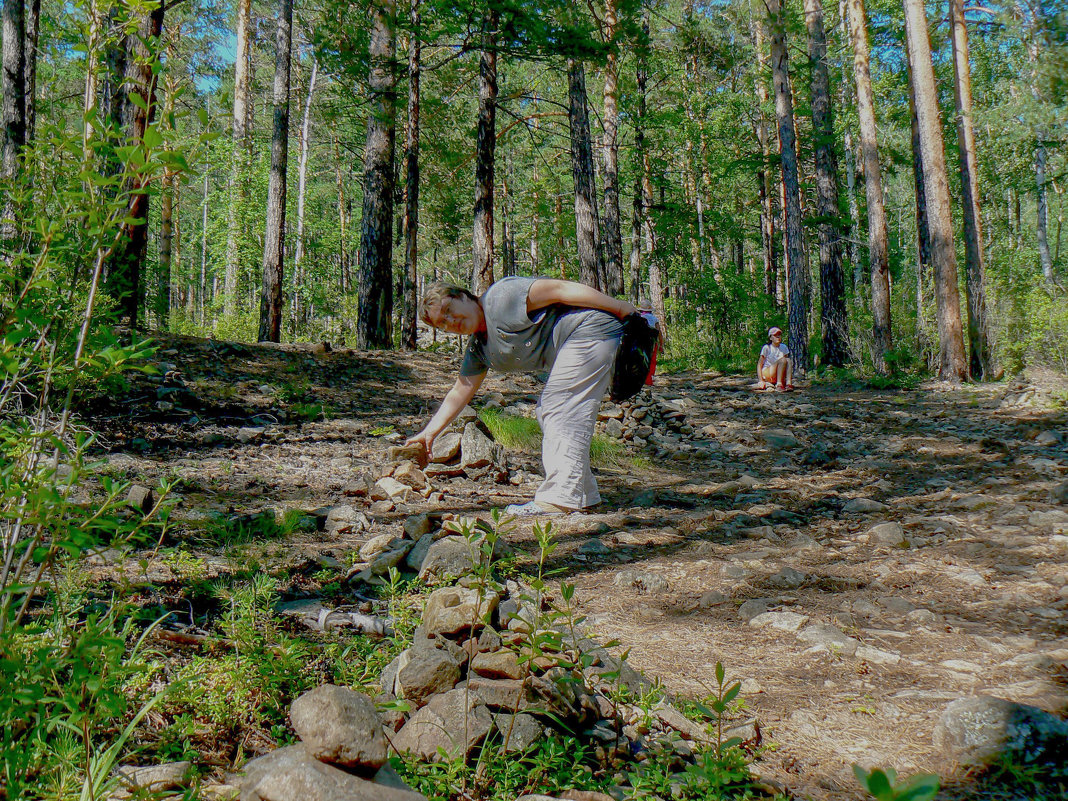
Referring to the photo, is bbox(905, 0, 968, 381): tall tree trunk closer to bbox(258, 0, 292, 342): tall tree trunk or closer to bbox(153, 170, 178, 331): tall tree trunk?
bbox(258, 0, 292, 342): tall tree trunk

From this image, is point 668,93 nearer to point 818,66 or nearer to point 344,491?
point 818,66

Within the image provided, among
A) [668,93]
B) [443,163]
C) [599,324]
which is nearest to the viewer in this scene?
[599,324]

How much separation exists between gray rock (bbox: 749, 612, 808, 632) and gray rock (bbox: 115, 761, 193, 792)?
1.94 m

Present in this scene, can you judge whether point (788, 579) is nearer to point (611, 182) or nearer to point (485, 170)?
point (485, 170)

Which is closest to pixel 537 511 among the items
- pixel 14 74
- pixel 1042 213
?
pixel 14 74

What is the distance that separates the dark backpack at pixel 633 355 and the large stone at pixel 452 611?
77.6 inches

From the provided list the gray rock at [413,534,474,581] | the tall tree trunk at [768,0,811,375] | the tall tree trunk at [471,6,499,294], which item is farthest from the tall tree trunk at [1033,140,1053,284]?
the gray rock at [413,534,474,581]

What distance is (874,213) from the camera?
42.4 feet

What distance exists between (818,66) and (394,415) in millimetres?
11949

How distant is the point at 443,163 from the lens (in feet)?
48.4

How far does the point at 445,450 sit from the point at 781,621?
10.3 feet

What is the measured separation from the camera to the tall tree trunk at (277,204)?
11.7m

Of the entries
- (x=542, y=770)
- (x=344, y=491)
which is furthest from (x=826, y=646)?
(x=344, y=491)

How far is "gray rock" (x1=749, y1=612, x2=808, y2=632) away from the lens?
8.30 feet
